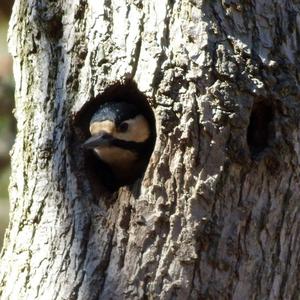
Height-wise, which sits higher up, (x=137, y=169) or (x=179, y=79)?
(x=179, y=79)

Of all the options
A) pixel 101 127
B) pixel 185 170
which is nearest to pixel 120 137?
pixel 101 127

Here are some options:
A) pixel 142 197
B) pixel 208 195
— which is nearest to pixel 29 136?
pixel 142 197

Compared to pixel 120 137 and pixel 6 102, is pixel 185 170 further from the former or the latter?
pixel 6 102

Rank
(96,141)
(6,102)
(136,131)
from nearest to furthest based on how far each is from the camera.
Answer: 1. (96,141)
2. (136,131)
3. (6,102)

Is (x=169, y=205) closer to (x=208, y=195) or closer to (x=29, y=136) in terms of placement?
(x=208, y=195)

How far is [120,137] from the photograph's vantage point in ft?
13.4

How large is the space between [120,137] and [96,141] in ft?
1.31

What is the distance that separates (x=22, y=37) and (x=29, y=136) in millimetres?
439

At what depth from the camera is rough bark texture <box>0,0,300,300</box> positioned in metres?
3.46

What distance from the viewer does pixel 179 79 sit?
11.5 ft

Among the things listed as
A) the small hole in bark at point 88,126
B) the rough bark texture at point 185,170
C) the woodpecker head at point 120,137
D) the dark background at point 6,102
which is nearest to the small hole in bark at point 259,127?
the rough bark texture at point 185,170

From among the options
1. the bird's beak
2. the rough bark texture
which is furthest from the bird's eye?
the rough bark texture

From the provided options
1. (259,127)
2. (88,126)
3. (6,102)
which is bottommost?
(88,126)

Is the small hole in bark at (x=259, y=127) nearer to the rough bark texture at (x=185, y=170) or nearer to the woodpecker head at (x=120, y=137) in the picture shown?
the rough bark texture at (x=185, y=170)
